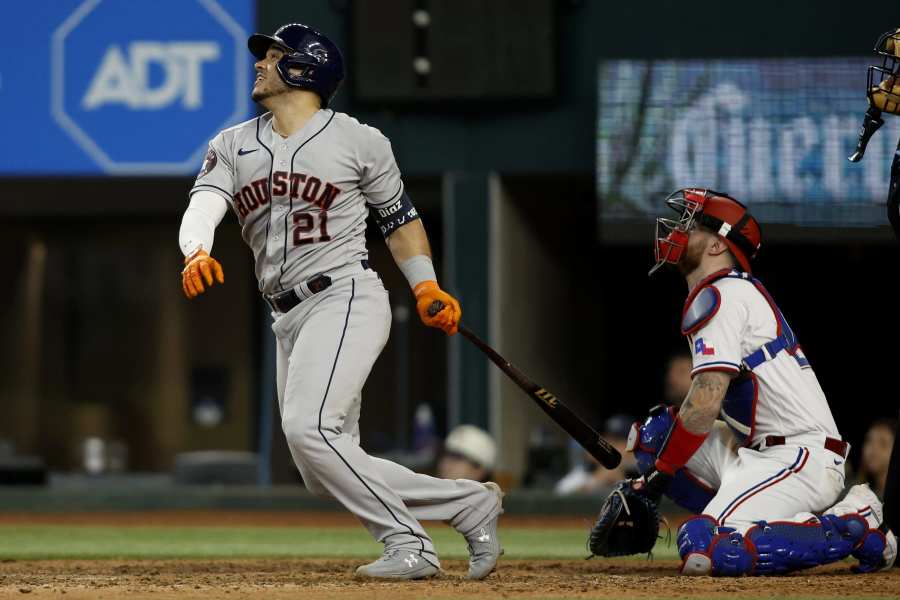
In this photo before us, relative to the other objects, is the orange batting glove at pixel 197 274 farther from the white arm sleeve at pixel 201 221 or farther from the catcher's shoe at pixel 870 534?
the catcher's shoe at pixel 870 534

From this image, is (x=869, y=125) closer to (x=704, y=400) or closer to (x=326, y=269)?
(x=704, y=400)

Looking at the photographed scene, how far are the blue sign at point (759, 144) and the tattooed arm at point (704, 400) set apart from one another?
6.36m

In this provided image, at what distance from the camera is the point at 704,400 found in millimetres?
5172

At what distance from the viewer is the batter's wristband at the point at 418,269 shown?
5.33 m

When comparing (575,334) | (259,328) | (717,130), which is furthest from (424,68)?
(259,328)

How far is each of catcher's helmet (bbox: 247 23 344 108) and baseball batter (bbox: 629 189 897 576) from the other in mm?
1323

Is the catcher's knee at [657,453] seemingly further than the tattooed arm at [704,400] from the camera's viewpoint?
Yes

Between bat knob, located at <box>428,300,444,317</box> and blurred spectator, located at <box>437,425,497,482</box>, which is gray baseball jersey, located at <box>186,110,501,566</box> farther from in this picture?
blurred spectator, located at <box>437,425,497,482</box>

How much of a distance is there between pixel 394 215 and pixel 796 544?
5.86 ft

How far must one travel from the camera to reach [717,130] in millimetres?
11547

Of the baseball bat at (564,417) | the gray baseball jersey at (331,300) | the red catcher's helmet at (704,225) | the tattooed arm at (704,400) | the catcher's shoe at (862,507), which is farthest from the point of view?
the baseball bat at (564,417)

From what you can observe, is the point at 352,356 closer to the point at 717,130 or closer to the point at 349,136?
the point at 349,136

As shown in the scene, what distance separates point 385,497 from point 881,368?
10.9 metres

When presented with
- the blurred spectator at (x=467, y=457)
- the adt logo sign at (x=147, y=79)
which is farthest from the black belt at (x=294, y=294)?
the adt logo sign at (x=147, y=79)
